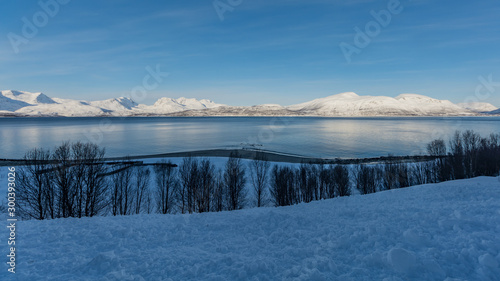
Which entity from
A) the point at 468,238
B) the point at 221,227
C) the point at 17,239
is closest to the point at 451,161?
the point at 468,238

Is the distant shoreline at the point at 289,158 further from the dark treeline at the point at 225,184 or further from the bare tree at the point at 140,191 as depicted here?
the bare tree at the point at 140,191

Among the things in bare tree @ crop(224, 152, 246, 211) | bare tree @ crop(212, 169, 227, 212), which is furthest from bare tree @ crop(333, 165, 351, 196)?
bare tree @ crop(212, 169, 227, 212)

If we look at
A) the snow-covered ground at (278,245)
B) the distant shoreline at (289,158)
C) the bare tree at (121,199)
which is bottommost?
the bare tree at (121,199)

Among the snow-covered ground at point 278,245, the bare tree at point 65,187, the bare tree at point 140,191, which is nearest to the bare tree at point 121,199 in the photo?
the bare tree at point 140,191

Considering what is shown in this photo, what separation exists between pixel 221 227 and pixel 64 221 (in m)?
8.71

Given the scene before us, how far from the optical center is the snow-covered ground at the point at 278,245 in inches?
324

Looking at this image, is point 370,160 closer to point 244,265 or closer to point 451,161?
point 451,161

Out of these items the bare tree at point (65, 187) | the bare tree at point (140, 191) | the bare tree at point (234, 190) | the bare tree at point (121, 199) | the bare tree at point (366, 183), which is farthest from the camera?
the bare tree at point (366, 183)

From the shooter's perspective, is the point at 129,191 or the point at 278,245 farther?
the point at 129,191

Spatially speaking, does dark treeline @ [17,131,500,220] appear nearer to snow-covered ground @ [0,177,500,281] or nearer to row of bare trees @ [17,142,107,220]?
row of bare trees @ [17,142,107,220]

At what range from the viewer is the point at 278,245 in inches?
423

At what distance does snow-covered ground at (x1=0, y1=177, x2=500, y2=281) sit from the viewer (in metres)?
8.23

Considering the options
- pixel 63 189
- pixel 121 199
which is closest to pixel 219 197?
pixel 121 199

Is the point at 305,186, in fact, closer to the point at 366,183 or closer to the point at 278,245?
the point at 366,183
